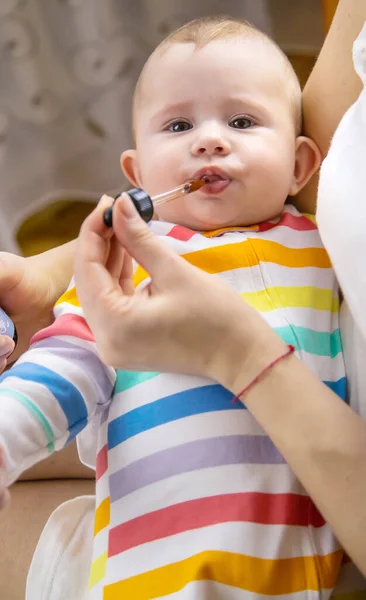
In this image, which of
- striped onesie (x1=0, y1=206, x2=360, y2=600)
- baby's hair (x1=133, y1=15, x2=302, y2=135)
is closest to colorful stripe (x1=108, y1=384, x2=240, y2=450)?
striped onesie (x1=0, y1=206, x2=360, y2=600)

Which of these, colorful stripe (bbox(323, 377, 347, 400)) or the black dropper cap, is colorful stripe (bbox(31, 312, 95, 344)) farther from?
colorful stripe (bbox(323, 377, 347, 400))

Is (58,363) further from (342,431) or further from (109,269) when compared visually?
(342,431)

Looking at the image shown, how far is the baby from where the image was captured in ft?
2.16

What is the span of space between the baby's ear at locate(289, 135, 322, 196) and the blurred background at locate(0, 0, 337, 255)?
30cm

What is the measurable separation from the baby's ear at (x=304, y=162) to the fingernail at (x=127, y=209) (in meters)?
0.40

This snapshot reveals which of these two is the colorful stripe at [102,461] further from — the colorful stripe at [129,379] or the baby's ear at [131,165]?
the baby's ear at [131,165]

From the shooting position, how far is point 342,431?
1.91 ft

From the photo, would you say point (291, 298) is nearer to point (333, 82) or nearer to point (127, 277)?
point (127, 277)

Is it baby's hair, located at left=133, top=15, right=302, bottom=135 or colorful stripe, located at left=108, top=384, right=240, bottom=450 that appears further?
baby's hair, located at left=133, top=15, right=302, bottom=135

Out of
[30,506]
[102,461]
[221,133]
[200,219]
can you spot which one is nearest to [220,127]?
[221,133]

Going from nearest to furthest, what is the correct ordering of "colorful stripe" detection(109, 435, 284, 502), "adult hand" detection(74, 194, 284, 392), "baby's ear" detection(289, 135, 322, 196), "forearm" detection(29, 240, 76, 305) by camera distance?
"adult hand" detection(74, 194, 284, 392) → "colorful stripe" detection(109, 435, 284, 502) → "baby's ear" detection(289, 135, 322, 196) → "forearm" detection(29, 240, 76, 305)

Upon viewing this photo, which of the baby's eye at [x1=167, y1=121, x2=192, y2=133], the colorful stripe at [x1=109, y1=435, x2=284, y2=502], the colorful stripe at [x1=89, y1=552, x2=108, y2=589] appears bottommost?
the colorful stripe at [x1=89, y1=552, x2=108, y2=589]

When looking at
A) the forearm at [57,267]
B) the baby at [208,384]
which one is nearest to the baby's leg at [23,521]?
the baby at [208,384]

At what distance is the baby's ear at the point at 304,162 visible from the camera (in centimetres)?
90
